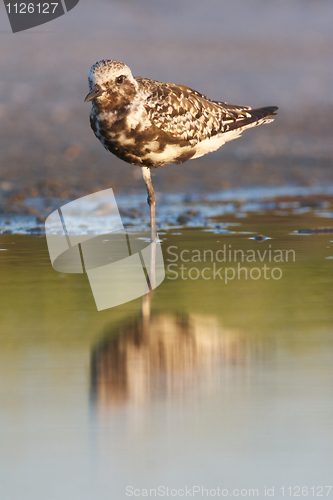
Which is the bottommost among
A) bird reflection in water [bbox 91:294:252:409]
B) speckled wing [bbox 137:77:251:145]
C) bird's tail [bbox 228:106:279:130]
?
bird's tail [bbox 228:106:279:130]

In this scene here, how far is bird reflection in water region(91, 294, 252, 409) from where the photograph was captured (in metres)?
2.95

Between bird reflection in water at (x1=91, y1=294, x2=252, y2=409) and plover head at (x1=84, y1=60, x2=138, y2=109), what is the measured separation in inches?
100

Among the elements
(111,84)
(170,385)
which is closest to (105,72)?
(111,84)

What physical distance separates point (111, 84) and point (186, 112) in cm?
100

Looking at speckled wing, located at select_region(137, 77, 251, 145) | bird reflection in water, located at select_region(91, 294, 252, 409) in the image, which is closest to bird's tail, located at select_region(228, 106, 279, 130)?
speckled wing, located at select_region(137, 77, 251, 145)

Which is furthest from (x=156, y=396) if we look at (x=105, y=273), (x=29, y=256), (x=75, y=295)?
(x=29, y=256)

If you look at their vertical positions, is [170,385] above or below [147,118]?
above

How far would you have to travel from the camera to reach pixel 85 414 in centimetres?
271

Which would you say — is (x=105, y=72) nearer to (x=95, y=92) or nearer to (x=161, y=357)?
(x=95, y=92)

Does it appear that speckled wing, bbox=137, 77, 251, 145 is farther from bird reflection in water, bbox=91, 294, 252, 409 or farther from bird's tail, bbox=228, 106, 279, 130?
bird reflection in water, bbox=91, 294, 252, 409

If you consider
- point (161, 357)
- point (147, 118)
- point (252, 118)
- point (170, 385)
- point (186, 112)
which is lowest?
point (252, 118)

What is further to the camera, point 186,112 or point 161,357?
point 186,112

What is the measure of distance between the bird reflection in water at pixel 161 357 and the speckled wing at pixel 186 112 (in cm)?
280

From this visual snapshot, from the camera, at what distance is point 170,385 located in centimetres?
299
